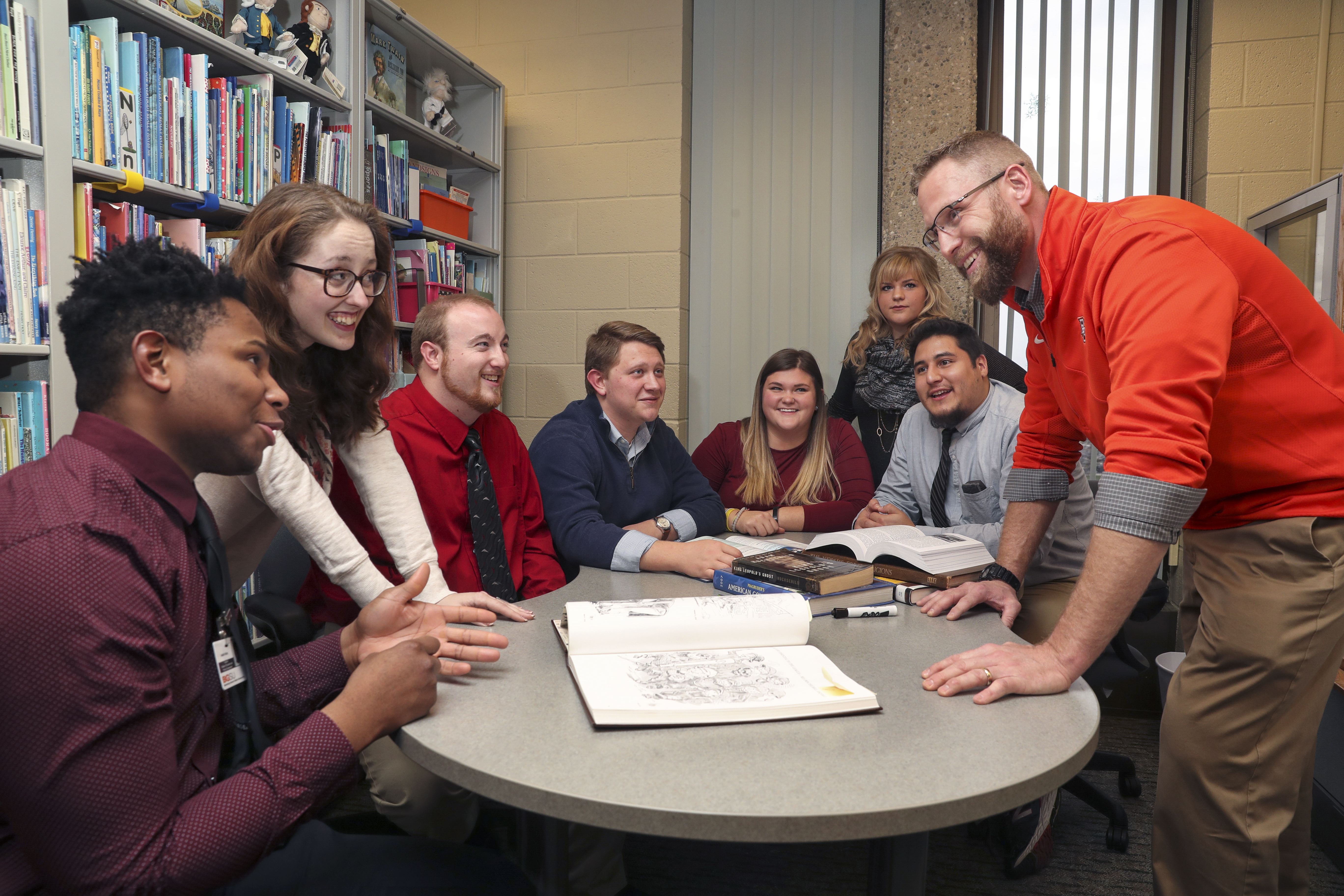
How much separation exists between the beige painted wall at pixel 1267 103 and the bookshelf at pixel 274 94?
293cm

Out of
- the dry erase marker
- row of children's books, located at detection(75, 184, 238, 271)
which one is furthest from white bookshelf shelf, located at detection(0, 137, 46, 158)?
the dry erase marker

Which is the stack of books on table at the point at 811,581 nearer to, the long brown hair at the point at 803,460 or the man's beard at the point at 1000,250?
the man's beard at the point at 1000,250

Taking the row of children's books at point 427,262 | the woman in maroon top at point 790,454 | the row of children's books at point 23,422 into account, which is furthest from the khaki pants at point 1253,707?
the row of children's books at point 427,262

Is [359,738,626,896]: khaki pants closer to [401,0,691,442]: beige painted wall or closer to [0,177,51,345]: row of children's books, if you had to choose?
[0,177,51,345]: row of children's books

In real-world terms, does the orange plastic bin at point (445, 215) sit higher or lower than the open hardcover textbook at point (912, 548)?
higher

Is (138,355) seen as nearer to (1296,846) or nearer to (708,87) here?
(1296,846)

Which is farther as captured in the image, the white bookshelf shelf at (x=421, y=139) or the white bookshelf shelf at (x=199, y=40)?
the white bookshelf shelf at (x=421, y=139)

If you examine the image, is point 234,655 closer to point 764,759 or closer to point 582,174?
point 764,759

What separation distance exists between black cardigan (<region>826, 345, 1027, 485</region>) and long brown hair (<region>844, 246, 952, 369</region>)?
0.11 metres

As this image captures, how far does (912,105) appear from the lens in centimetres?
352

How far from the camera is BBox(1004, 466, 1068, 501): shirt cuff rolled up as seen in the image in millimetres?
1625

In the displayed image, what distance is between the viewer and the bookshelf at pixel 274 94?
1814mm

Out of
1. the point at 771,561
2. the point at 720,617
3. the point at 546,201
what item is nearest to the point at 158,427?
the point at 720,617

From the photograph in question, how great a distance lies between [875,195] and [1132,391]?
2822mm
